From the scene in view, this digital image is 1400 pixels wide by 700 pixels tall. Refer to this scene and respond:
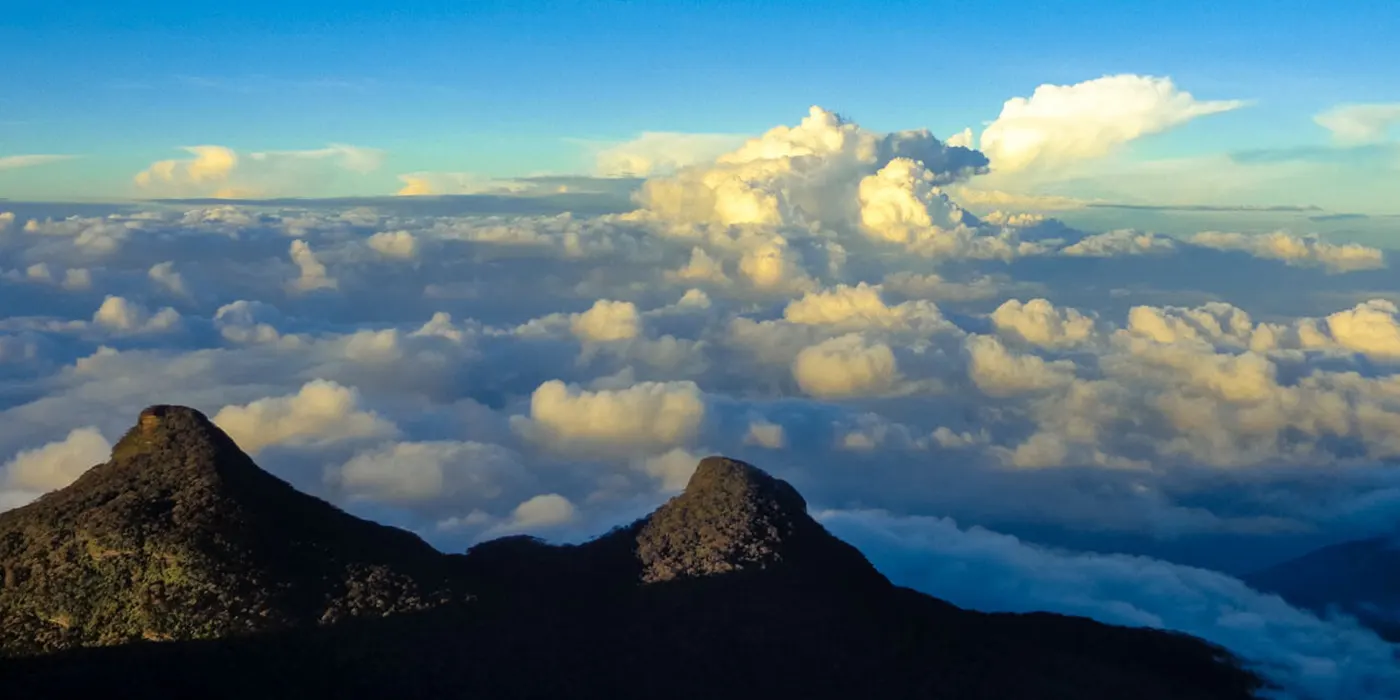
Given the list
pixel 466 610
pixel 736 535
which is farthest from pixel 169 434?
pixel 736 535

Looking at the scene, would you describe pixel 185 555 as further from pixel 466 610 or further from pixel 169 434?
pixel 466 610

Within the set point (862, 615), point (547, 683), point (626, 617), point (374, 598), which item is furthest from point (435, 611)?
point (862, 615)

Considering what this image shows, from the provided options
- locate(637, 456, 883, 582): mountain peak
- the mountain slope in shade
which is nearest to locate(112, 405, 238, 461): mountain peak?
the mountain slope in shade

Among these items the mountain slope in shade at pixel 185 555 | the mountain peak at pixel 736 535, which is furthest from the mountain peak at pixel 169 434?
the mountain peak at pixel 736 535

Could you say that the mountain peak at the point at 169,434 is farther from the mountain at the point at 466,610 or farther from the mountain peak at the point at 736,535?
the mountain peak at the point at 736,535

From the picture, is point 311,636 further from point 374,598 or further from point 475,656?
point 475,656

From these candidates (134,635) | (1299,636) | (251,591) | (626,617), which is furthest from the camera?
(1299,636)

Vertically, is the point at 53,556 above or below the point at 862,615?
above
